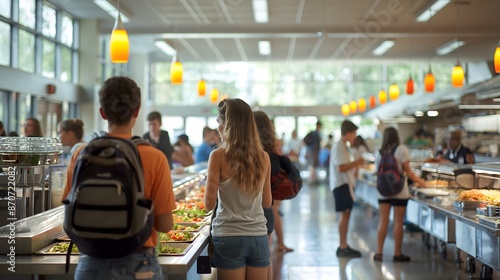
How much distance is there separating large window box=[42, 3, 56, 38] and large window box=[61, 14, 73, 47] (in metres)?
0.43

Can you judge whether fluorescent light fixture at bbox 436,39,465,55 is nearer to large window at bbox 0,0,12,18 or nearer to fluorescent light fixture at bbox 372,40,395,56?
fluorescent light fixture at bbox 372,40,395,56

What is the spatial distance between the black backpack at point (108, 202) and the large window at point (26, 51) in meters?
8.82

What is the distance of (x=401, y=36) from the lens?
13570 millimetres

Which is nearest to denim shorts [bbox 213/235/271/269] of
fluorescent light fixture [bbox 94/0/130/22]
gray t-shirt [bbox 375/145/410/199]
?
gray t-shirt [bbox 375/145/410/199]

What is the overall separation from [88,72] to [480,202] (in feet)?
31.3

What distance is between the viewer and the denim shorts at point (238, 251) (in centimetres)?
347

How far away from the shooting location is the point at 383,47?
15742mm

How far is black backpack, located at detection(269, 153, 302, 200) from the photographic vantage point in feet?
16.5

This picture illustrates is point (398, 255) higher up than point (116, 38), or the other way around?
point (116, 38)

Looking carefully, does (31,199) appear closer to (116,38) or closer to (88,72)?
(116,38)

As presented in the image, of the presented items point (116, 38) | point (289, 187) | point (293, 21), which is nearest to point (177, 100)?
point (293, 21)

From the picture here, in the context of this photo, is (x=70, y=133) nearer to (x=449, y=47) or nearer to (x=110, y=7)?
(x=110, y=7)

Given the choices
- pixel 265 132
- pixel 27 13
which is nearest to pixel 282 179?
pixel 265 132

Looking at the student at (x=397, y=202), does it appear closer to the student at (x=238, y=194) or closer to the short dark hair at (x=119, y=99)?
the student at (x=238, y=194)
